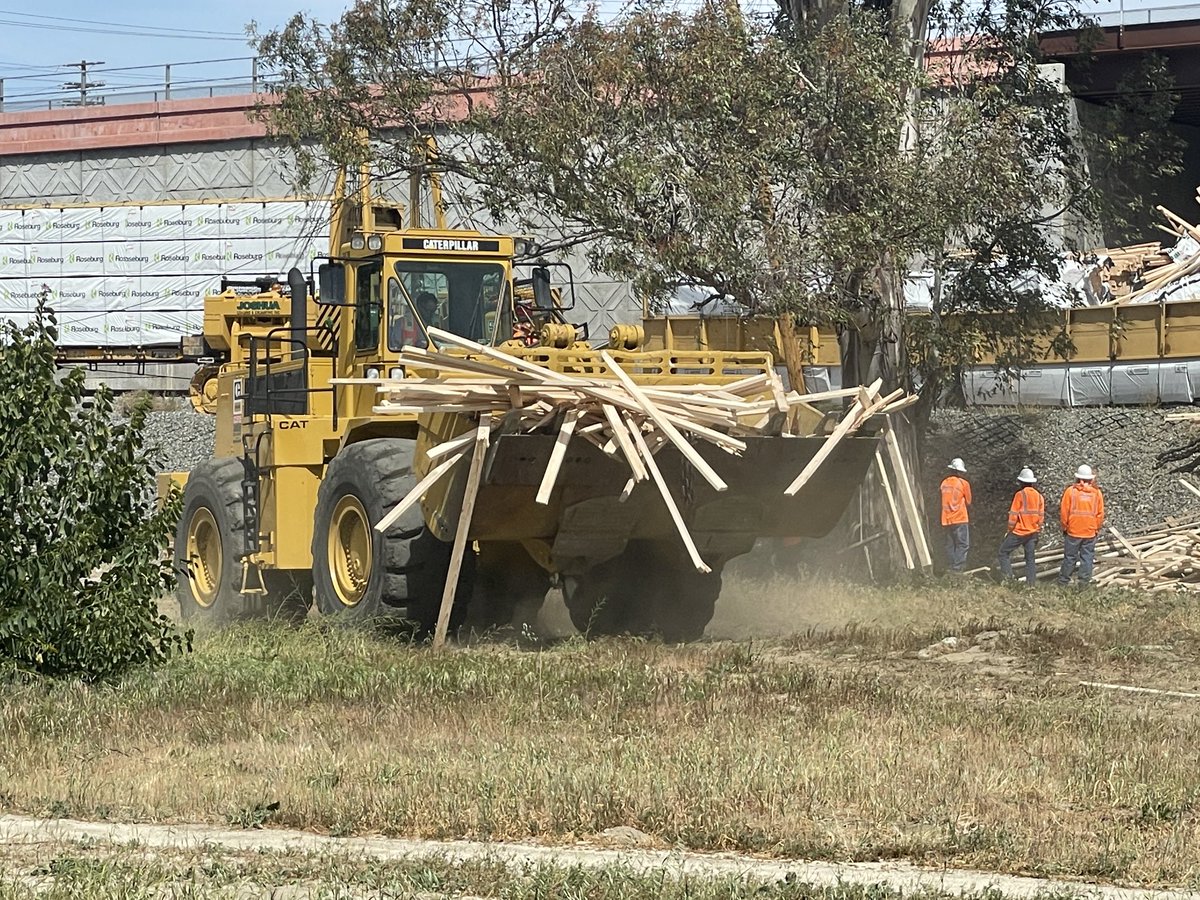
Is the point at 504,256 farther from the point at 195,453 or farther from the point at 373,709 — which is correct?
the point at 195,453

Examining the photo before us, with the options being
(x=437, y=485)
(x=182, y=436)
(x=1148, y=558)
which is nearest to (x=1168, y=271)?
(x=1148, y=558)

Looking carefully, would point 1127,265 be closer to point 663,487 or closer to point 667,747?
point 663,487

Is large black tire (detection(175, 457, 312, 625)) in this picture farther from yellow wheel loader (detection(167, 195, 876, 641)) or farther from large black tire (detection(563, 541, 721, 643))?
large black tire (detection(563, 541, 721, 643))

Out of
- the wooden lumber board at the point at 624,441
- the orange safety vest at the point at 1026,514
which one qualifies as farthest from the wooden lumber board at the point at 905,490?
the orange safety vest at the point at 1026,514

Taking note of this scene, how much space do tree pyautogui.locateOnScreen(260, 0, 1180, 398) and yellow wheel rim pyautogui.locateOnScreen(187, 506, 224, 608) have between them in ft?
15.7

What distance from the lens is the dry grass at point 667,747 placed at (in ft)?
26.3

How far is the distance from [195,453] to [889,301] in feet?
55.0

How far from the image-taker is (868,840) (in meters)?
7.72

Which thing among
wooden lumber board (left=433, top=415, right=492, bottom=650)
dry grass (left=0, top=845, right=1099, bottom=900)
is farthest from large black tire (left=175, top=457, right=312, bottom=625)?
dry grass (left=0, top=845, right=1099, bottom=900)

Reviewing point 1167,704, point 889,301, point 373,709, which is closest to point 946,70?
point 889,301

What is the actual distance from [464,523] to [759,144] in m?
7.87

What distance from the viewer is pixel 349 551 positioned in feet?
51.0

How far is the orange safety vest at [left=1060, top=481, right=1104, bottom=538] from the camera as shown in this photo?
848 inches

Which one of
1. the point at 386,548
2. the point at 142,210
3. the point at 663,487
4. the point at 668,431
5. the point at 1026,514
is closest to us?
the point at 663,487
